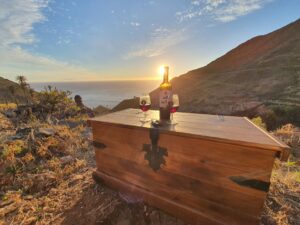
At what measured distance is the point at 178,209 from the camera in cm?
150

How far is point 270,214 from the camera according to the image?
1561 millimetres

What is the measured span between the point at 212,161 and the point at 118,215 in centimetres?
105

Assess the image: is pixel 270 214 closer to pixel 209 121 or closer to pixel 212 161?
pixel 212 161

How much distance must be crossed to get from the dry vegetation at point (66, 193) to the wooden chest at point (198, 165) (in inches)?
7.9

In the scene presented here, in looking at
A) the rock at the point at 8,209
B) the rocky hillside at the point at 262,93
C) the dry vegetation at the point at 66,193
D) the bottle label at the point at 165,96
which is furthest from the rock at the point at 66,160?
the rocky hillside at the point at 262,93

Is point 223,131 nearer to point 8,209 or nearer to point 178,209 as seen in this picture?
point 178,209

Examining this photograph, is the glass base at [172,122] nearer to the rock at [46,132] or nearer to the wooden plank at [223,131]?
the wooden plank at [223,131]

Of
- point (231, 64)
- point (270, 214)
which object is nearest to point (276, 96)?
point (270, 214)

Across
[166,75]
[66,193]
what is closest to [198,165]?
[166,75]

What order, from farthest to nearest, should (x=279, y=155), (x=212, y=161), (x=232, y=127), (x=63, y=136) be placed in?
(x=63, y=136), (x=232, y=127), (x=212, y=161), (x=279, y=155)

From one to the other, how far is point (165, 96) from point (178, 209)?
1023mm

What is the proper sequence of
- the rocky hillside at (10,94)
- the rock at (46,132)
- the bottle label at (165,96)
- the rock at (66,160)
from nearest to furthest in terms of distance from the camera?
the bottle label at (165,96)
the rock at (66,160)
the rock at (46,132)
the rocky hillside at (10,94)

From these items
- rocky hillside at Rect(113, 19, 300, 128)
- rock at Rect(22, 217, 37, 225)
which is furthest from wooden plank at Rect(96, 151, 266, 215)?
rocky hillside at Rect(113, 19, 300, 128)

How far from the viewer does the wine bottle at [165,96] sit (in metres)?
1.52
